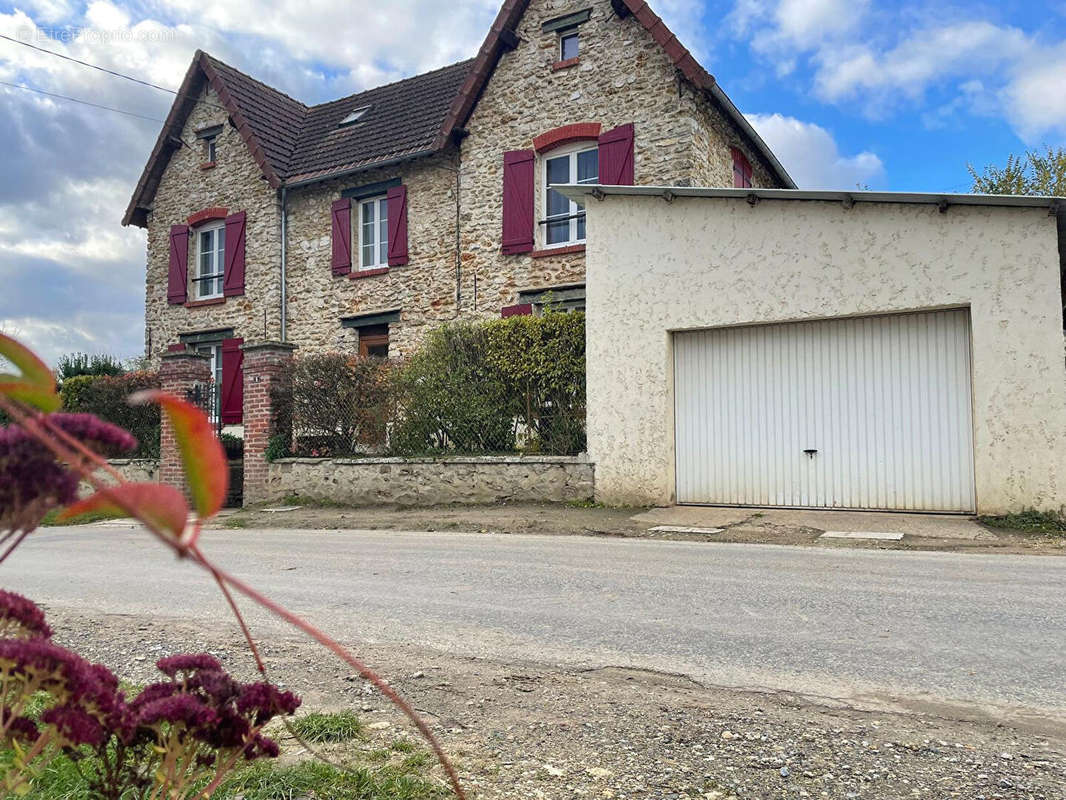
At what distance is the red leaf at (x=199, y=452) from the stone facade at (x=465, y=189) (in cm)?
1408

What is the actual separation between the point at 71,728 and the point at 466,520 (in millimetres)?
8994

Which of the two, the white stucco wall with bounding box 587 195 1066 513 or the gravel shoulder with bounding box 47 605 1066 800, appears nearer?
the gravel shoulder with bounding box 47 605 1066 800

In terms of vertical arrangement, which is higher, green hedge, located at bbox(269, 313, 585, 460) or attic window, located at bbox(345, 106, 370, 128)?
attic window, located at bbox(345, 106, 370, 128)

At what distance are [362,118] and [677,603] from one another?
1743cm

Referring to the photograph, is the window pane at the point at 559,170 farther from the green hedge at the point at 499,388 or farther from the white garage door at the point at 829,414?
the white garage door at the point at 829,414

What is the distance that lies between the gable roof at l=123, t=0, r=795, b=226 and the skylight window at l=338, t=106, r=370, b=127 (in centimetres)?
13

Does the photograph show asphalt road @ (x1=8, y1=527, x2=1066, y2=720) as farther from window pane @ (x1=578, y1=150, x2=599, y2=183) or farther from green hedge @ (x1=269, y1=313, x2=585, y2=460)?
window pane @ (x1=578, y1=150, x2=599, y2=183)

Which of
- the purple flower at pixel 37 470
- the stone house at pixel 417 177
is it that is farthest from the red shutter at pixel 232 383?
the purple flower at pixel 37 470

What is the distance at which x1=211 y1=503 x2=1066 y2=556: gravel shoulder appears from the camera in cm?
781

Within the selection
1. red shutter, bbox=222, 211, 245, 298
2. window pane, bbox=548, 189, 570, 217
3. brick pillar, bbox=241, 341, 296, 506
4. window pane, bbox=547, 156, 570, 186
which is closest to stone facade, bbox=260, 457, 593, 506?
brick pillar, bbox=241, 341, 296, 506

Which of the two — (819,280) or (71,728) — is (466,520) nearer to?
(819,280)

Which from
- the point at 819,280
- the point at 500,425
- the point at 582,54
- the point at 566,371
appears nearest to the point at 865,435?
the point at 819,280

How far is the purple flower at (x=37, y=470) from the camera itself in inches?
35.4

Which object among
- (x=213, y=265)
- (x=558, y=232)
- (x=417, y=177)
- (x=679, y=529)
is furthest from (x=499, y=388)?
(x=213, y=265)
